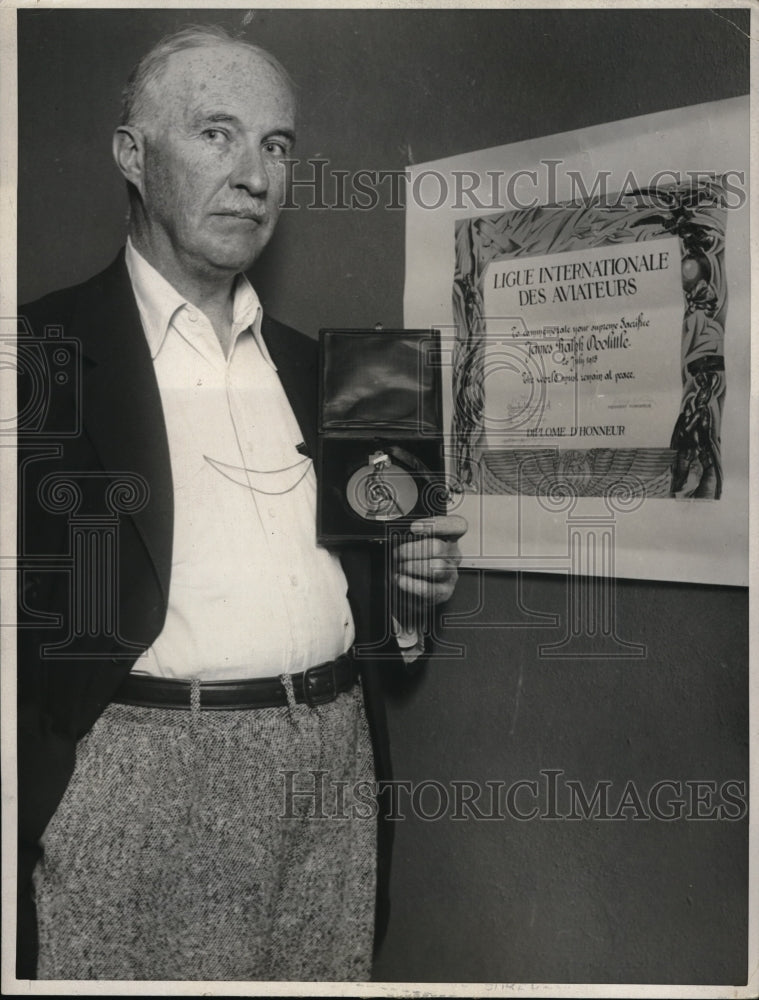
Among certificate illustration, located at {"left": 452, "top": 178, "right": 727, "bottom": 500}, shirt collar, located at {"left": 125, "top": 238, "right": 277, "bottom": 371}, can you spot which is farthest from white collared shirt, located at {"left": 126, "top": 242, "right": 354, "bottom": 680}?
certificate illustration, located at {"left": 452, "top": 178, "right": 727, "bottom": 500}

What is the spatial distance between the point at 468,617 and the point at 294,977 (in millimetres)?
503

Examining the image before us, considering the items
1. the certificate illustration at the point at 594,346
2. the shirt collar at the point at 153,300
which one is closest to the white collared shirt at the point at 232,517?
the shirt collar at the point at 153,300

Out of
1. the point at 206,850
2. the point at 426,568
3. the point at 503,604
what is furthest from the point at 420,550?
the point at 206,850

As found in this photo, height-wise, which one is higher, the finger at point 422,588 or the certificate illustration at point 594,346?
the certificate illustration at point 594,346

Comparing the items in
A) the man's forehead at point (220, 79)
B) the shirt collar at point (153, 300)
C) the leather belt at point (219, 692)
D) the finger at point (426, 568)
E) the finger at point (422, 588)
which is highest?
the man's forehead at point (220, 79)

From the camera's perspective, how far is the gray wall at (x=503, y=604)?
1120 mm

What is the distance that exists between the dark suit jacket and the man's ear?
0.35 ft

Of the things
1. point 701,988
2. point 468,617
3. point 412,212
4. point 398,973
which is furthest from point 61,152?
point 701,988

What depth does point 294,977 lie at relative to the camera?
1.13 metres

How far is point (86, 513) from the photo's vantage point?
111cm

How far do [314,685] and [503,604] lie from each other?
26cm

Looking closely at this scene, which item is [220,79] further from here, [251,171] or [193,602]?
[193,602]

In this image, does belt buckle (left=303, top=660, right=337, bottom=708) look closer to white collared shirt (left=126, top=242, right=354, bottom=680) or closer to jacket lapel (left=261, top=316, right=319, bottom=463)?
white collared shirt (left=126, top=242, right=354, bottom=680)

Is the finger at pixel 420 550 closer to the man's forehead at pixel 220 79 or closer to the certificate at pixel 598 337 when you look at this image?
the certificate at pixel 598 337
